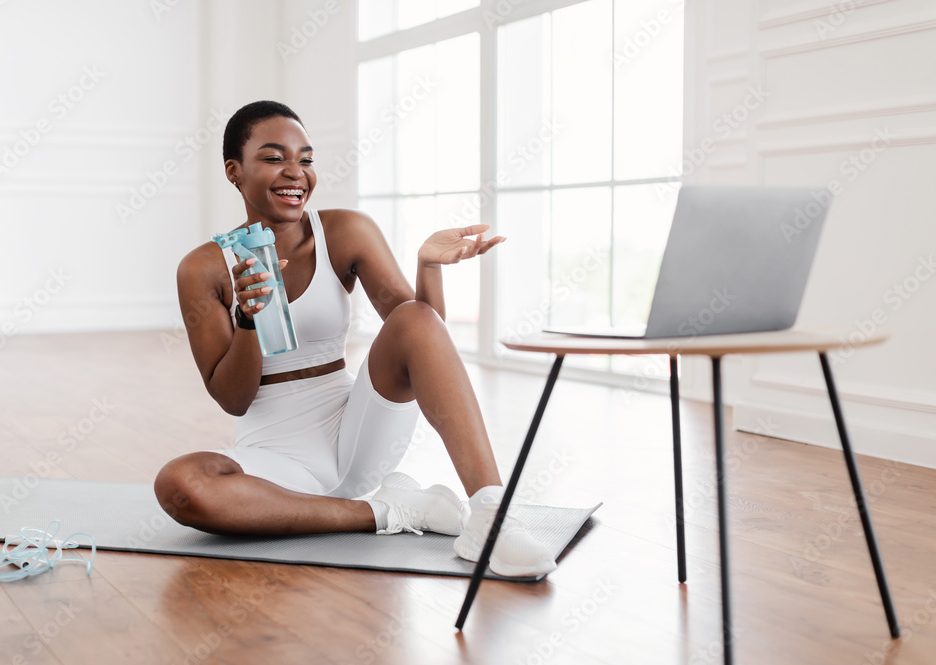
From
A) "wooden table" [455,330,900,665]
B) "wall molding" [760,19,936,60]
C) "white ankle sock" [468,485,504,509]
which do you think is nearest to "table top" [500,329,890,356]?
"wooden table" [455,330,900,665]

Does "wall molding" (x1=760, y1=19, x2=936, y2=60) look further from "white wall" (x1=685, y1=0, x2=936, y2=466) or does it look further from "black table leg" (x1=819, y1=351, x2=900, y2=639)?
"black table leg" (x1=819, y1=351, x2=900, y2=639)

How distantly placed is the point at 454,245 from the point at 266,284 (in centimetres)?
29

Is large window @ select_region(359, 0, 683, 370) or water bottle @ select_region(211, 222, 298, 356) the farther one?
large window @ select_region(359, 0, 683, 370)

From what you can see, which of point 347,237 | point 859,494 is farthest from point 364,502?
point 859,494

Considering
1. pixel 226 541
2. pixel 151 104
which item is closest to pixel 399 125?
pixel 151 104

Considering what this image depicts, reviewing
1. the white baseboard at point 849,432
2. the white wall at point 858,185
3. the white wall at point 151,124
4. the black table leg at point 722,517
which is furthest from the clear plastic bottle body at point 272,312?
the white wall at point 151,124

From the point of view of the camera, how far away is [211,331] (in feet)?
5.70

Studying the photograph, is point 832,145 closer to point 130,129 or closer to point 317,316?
point 317,316

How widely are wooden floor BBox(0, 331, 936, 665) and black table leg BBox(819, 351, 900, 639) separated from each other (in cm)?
4

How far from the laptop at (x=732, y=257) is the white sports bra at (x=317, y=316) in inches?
29.5

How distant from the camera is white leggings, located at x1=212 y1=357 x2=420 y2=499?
5.91ft

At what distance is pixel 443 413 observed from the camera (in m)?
1.60

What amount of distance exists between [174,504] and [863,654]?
108 centimetres

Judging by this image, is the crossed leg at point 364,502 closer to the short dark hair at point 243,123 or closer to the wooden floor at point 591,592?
the wooden floor at point 591,592
